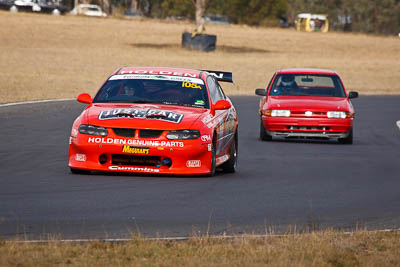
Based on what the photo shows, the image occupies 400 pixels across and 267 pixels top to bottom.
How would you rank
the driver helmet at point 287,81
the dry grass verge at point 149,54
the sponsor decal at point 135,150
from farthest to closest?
1. the dry grass verge at point 149,54
2. the driver helmet at point 287,81
3. the sponsor decal at point 135,150

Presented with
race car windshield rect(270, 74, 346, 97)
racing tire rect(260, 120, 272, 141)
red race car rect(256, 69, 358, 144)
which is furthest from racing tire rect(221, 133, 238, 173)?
race car windshield rect(270, 74, 346, 97)

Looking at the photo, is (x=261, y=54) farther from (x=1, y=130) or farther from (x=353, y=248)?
(x=353, y=248)

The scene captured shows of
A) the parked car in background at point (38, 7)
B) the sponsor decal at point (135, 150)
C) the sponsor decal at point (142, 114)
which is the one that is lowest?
the parked car in background at point (38, 7)

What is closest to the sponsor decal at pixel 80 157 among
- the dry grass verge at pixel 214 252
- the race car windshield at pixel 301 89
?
the dry grass verge at pixel 214 252

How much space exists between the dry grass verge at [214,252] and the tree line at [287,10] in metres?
90.0

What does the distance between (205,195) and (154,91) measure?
2598mm

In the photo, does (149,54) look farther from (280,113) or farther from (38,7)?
(280,113)

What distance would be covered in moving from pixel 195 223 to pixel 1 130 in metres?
10.5

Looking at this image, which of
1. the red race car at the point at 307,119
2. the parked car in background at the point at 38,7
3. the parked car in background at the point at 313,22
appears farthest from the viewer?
the parked car in background at the point at 313,22

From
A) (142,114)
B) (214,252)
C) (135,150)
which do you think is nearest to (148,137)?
(135,150)

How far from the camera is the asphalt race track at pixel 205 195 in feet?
26.9

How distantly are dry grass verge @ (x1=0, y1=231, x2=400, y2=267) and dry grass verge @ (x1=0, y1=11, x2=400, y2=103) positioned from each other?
21052 millimetres

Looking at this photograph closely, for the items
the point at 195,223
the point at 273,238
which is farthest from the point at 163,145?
the point at 273,238

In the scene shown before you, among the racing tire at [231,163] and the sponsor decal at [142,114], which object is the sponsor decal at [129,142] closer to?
the sponsor decal at [142,114]
